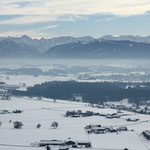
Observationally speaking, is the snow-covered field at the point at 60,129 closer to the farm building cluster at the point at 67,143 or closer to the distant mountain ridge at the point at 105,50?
the farm building cluster at the point at 67,143

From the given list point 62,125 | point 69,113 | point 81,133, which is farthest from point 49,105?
point 81,133

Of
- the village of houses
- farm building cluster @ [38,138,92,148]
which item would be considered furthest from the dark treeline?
farm building cluster @ [38,138,92,148]

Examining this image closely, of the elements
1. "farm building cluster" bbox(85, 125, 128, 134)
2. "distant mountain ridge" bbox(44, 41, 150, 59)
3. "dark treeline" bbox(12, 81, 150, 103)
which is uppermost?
"distant mountain ridge" bbox(44, 41, 150, 59)

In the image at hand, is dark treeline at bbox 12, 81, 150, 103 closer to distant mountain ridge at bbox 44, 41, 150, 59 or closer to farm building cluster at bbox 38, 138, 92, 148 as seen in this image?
farm building cluster at bbox 38, 138, 92, 148

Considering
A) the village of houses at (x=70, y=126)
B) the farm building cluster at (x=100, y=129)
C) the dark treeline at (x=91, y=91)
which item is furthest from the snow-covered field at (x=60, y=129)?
the dark treeline at (x=91, y=91)

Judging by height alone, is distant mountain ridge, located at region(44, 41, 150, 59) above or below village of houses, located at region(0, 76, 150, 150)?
above

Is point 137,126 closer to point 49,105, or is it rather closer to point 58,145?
point 58,145

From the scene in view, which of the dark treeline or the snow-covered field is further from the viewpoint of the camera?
the dark treeline

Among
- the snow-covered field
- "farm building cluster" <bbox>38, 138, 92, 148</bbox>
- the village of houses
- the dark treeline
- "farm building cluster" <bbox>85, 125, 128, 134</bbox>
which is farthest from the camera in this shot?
the dark treeline
